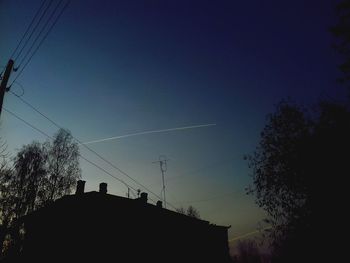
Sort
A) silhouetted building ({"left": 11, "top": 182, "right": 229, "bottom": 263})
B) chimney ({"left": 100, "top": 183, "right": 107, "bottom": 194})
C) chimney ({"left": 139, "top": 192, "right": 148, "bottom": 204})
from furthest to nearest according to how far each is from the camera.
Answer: chimney ({"left": 139, "top": 192, "right": 148, "bottom": 204}) < chimney ({"left": 100, "top": 183, "right": 107, "bottom": 194}) < silhouetted building ({"left": 11, "top": 182, "right": 229, "bottom": 263})

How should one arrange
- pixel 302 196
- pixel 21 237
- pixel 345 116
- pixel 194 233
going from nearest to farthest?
pixel 345 116 → pixel 302 196 → pixel 21 237 → pixel 194 233

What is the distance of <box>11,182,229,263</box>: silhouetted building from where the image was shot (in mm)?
21312

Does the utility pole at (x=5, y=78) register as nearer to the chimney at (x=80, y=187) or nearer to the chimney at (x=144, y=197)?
the chimney at (x=80, y=187)

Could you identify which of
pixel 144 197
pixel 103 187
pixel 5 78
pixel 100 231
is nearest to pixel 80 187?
pixel 103 187

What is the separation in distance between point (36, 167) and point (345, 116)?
2828 cm

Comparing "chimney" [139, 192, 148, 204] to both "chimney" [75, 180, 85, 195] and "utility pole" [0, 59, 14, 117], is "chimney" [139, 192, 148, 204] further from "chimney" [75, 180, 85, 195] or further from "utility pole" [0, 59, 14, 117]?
"utility pole" [0, 59, 14, 117]

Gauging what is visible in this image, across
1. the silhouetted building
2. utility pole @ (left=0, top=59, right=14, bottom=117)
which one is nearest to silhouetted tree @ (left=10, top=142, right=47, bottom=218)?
the silhouetted building

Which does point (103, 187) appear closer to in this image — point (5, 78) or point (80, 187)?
point (80, 187)

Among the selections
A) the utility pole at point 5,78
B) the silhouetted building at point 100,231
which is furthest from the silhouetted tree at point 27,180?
the utility pole at point 5,78

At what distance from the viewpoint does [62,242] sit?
21.7 metres

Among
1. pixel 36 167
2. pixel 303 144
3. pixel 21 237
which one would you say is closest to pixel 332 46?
pixel 303 144

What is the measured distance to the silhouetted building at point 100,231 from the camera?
21.3 meters

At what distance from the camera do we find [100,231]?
71.3 ft

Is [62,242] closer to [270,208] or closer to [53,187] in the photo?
[53,187]
